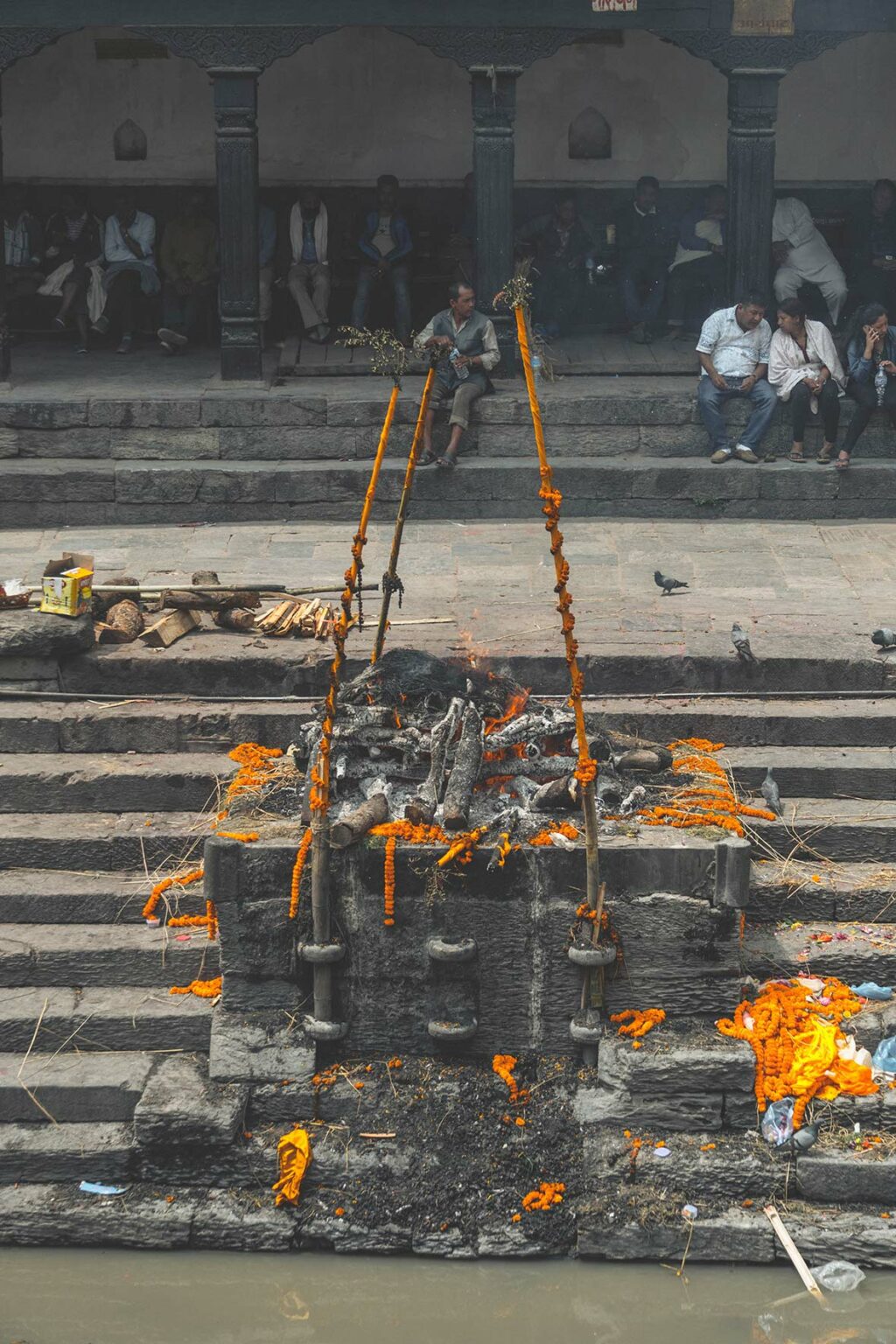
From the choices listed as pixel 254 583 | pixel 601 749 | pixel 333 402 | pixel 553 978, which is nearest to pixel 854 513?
pixel 333 402

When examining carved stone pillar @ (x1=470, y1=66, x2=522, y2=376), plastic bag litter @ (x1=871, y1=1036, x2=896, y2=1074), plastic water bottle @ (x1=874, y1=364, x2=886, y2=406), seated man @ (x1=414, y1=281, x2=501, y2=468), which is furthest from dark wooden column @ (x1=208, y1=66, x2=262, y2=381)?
plastic bag litter @ (x1=871, y1=1036, x2=896, y2=1074)

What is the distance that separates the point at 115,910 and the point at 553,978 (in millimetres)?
2182

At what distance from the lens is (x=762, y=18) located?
14.4 meters

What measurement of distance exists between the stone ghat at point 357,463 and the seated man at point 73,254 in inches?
85.0

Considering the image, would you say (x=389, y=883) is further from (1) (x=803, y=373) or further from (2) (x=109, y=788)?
(1) (x=803, y=373)

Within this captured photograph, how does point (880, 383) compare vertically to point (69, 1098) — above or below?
above

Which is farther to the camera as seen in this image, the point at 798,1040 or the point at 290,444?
the point at 290,444

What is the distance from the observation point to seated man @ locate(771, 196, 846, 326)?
1599 centimetres

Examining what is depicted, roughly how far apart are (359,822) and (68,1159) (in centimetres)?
187

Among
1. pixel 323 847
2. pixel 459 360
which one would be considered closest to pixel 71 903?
pixel 323 847

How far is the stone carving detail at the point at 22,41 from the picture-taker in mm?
14289

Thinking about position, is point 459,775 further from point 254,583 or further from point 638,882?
point 254,583

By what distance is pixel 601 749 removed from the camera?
8883 millimetres

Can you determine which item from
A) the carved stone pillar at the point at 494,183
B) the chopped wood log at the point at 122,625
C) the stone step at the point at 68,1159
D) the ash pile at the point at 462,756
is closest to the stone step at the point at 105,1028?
the stone step at the point at 68,1159
